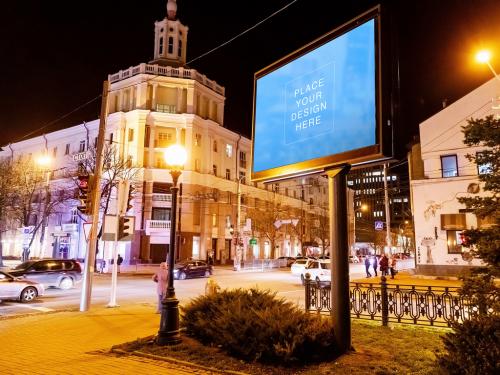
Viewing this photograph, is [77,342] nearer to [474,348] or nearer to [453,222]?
[474,348]

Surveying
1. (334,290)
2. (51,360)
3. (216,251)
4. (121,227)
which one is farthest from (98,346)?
(216,251)

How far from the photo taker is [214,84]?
54.7 m

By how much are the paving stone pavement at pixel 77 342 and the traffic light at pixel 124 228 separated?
2968 mm

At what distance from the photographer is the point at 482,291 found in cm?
579

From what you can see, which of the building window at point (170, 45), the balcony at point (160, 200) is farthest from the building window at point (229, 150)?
the building window at point (170, 45)

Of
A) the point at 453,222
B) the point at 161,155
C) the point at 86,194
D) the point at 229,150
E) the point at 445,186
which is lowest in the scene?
the point at 86,194

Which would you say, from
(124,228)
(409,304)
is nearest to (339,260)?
(409,304)

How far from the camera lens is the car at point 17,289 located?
54.5 ft

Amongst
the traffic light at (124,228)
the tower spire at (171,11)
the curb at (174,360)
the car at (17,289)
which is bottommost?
the curb at (174,360)

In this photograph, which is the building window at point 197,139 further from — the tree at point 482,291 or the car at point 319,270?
the tree at point 482,291

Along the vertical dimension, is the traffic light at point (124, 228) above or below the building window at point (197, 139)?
below

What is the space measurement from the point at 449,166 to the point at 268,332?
26.2 metres

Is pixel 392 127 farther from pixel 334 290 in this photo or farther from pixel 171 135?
pixel 171 135

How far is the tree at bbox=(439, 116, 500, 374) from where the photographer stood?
4410 millimetres
